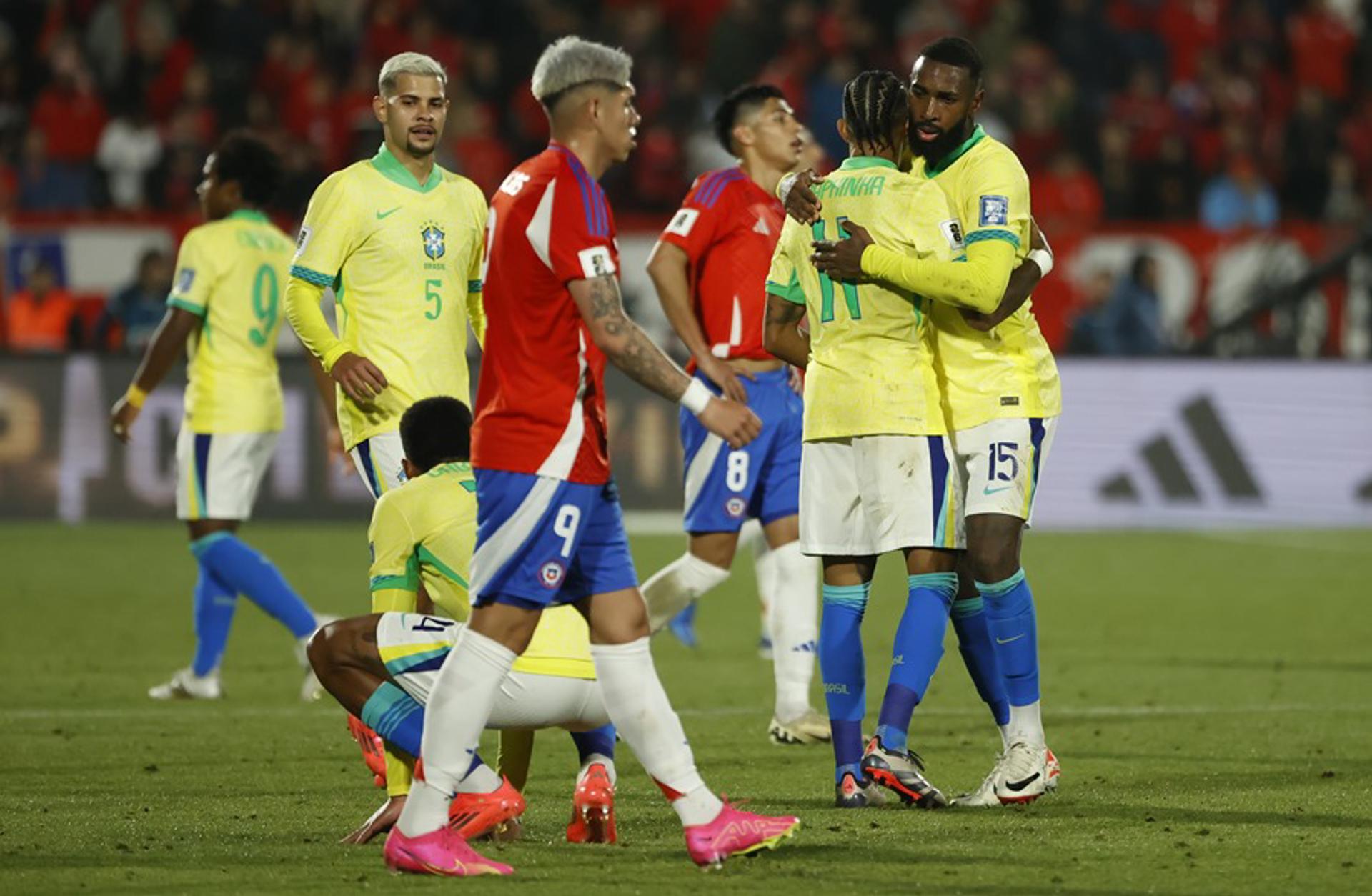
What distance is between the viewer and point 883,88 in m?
7.48

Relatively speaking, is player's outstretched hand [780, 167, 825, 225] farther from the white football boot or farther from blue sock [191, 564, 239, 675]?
the white football boot

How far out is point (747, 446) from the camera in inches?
372

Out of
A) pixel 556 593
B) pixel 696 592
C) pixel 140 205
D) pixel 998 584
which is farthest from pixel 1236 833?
pixel 140 205

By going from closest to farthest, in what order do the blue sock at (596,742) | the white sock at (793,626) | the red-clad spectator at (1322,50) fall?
the blue sock at (596,742), the white sock at (793,626), the red-clad spectator at (1322,50)

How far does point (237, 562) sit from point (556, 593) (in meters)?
4.63

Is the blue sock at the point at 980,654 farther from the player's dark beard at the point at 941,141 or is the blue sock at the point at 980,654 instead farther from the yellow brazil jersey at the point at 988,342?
the player's dark beard at the point at 941,141

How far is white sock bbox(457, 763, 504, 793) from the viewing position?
6.66 meters

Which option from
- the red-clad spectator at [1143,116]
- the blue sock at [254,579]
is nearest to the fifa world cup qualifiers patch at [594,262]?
the blue sock at [254,579]

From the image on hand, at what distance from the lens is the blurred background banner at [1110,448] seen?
18.5 m

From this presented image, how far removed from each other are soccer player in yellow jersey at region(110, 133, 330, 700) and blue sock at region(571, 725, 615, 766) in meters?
3.89

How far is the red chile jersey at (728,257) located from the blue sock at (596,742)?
2.91 meters

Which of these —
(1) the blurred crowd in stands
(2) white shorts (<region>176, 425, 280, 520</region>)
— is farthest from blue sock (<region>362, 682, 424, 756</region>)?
(1) the blurred crowd in stands

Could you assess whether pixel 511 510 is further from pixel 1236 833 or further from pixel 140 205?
pixel 140 205

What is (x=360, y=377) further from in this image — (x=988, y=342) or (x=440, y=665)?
(x=988, y=342)
